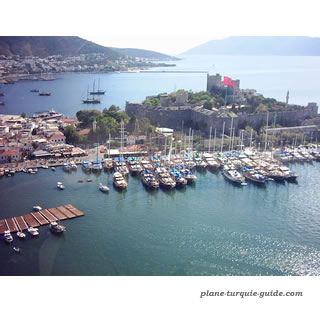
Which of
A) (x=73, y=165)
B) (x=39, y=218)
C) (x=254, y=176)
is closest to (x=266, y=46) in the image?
(x=254, y=176)

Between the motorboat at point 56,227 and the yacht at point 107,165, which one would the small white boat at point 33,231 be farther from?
the yacht at point 107,165

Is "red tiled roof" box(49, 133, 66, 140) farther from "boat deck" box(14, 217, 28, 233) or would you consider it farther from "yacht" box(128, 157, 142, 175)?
"boat deck" box(14, 217, 28, 233)

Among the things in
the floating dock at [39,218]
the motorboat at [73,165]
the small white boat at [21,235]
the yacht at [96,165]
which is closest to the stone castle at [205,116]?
the yacht at [96,165]

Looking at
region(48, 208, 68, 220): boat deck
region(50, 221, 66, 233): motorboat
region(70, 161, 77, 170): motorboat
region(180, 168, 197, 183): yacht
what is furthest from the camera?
region(70, 161, 77, 170): motorboat

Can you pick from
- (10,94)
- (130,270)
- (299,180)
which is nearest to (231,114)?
(299,180)

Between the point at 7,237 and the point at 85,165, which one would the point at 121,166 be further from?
the point at 7,237

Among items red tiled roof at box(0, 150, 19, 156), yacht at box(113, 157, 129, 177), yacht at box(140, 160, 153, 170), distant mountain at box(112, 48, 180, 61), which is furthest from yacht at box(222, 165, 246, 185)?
distant mountain at box(112, 48, 180, 61)
